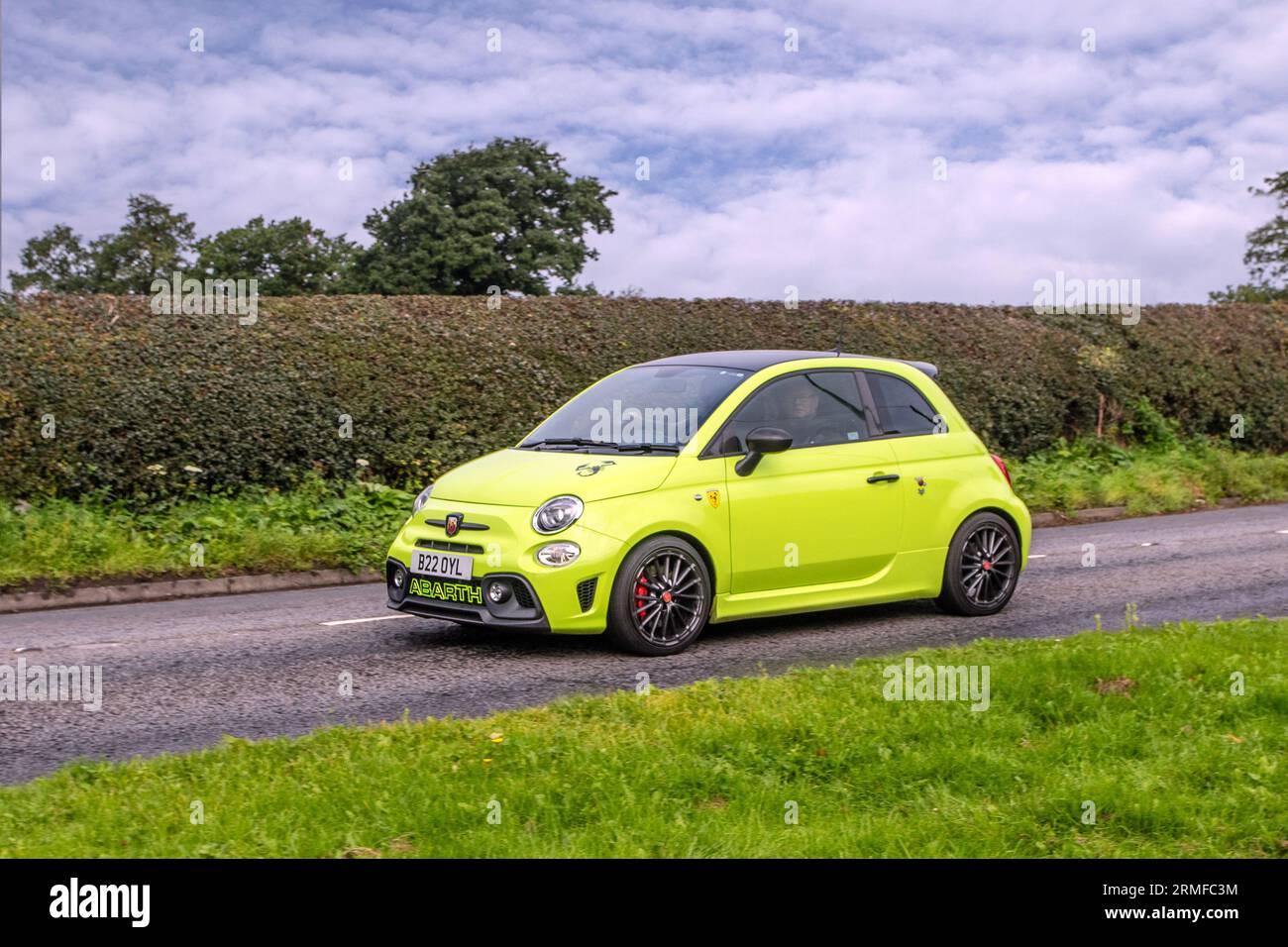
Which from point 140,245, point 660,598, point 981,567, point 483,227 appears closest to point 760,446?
point 660,598

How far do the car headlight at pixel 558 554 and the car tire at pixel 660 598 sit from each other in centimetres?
31

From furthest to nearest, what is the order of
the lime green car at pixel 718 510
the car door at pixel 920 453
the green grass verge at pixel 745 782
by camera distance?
the car door at pixel 920 453, the lime green car at pixel 718 510, the green grass verge at pixel 745 782

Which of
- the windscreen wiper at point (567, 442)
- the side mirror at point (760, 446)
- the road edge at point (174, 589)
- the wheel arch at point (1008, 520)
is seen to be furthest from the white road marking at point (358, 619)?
the wheel arch at point (1008, 520)

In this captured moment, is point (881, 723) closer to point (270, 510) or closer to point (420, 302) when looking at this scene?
Result: point (270, 510)

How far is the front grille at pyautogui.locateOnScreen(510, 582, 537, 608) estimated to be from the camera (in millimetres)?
7914

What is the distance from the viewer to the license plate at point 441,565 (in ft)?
26.6

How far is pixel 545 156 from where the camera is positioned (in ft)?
182

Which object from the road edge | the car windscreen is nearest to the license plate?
the car windscreen

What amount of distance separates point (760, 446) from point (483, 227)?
43172 millimetres

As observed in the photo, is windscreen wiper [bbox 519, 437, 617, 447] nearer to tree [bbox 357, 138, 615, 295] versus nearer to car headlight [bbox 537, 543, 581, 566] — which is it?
car headlight [bbox 537, 543, 581, 566]

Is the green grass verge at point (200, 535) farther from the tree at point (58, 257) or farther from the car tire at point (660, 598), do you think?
the tree at point (58, 257)

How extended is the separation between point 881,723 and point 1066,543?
9.24 meters

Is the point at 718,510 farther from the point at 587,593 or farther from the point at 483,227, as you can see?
the point at 483,227
